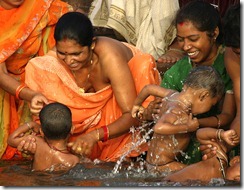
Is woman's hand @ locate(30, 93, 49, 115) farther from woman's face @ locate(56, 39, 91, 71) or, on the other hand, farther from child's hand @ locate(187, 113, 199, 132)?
child's hand @ locate(187, 113, 199, 132)

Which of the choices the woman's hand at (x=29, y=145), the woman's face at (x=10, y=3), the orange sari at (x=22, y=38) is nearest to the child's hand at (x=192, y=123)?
the woman's hand at (x=29, y=145)

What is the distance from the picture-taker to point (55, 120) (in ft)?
24.7

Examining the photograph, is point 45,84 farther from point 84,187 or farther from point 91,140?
point 84,187

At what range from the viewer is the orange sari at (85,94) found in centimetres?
816

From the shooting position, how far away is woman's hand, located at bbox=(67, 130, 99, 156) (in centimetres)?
767

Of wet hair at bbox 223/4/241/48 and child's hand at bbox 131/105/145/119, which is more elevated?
wet hair at bbox 223/4/241/48

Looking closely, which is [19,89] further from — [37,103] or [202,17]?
[202,17]

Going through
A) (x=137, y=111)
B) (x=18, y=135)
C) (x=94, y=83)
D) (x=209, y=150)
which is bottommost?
(x=18, y=135)

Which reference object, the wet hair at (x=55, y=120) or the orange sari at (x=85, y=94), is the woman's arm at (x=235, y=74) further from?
the wet hair at (x=55, y=120)

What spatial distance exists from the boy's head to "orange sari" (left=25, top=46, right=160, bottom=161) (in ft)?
3.17

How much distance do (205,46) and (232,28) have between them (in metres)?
0.62

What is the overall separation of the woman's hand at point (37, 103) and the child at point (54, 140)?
0.79ft

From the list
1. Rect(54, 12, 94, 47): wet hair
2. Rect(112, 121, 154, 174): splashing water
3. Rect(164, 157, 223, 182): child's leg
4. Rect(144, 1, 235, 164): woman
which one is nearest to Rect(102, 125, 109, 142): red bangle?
Rect(112, 121, 154, 174): splashing water

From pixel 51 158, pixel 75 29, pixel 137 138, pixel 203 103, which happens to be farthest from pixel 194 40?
pixel 51 158
